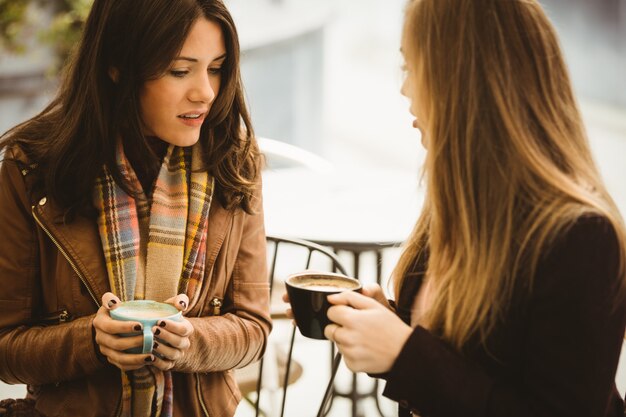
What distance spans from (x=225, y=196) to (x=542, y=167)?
0.80 metres

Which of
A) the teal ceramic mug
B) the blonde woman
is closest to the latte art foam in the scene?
the blonde woman

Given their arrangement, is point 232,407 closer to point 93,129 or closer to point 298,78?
point 93,129

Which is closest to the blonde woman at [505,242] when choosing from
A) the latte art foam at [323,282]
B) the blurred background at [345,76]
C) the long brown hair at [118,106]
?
the latte art foam at [323,282]

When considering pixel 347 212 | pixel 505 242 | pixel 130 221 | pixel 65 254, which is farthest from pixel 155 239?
pixel 347 212

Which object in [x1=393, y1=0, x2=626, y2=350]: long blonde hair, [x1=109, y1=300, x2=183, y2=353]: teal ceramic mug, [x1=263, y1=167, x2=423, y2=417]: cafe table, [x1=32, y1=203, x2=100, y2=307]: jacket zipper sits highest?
[x1=393, y1=0, x2=626, y2=350]: long blonde hair

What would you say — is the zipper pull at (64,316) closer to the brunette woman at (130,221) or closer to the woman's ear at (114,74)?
the brunette woman at (130,221)

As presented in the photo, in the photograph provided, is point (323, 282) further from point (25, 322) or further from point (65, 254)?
point (25, 322)

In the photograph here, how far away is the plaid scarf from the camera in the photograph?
4.42 ft

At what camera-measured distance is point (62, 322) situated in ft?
4.48

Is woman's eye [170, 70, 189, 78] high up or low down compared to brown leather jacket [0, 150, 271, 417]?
up

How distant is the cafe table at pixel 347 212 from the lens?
2539 millimetres

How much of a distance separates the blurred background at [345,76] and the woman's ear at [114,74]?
330cm

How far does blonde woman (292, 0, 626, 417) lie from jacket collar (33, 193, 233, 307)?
611 millimetres

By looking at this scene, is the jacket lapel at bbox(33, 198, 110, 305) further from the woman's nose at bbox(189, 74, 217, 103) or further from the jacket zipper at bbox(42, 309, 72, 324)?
the woman's nose at bbox(189, 74, 217, 103)
